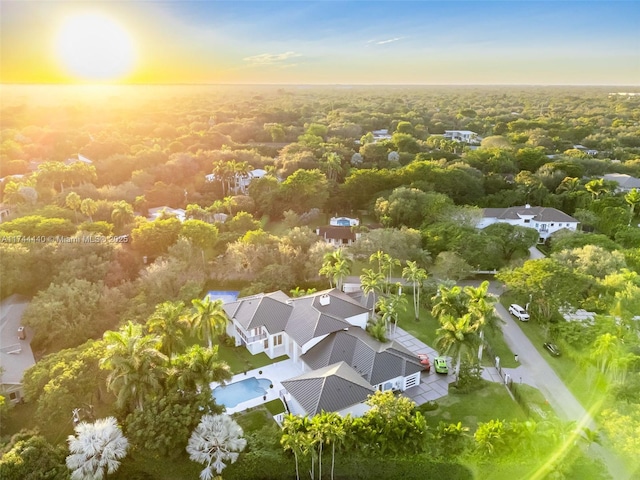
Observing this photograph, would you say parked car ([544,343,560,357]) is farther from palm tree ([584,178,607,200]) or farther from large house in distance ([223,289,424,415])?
palm tree ([584,178,607,200])

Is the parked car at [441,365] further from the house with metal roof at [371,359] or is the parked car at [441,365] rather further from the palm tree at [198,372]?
the palm tree at [198,372]

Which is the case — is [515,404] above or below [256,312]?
below

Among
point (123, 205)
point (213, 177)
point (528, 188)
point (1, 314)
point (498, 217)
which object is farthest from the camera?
point (213, 177)

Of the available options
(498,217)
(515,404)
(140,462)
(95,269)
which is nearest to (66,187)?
(95,269)

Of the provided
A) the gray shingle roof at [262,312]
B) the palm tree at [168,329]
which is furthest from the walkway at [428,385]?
the palm tree at [168,329]

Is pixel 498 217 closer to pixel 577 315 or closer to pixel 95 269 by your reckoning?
pixel 577 315

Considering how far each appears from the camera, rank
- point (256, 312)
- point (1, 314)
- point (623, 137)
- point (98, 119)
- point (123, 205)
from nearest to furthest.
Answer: point (256, 312), point (1, 314), point (123, 205), point (623, 137), point (98, 119)

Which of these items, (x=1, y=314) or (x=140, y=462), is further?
(x=1, y=314)

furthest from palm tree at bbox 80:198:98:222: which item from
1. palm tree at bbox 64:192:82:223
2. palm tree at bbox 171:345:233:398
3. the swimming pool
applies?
palm tree at bbox 171:345:233:398
